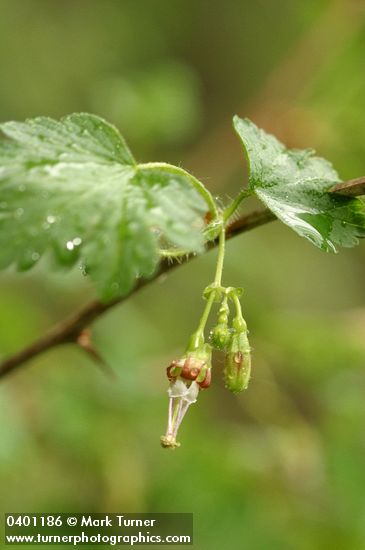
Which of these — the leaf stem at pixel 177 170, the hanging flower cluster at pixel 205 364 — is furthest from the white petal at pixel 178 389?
the leaf stem at pixel 177 170

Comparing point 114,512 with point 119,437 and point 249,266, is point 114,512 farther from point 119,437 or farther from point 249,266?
point 249,266

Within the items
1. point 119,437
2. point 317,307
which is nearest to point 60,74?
point 317,307

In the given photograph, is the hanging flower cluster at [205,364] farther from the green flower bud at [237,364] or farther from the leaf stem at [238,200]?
the leaf stem at [238,200]

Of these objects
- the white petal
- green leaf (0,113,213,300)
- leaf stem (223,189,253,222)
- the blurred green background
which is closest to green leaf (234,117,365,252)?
leaf stem (223,189,253,222)

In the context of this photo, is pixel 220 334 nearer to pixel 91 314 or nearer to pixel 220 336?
pixel 220 336

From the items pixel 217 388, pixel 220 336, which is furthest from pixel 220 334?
pixel 217 388
